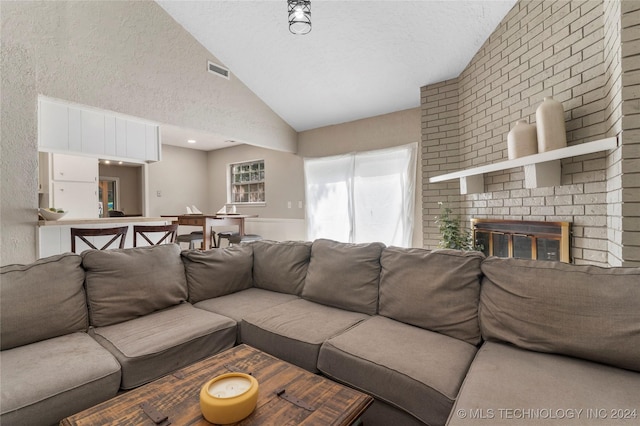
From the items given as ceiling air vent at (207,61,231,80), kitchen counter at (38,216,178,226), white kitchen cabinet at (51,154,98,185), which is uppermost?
ceiling air vent at (207,61,231,80)

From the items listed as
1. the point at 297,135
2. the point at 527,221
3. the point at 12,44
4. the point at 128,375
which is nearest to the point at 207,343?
the point at 128,375

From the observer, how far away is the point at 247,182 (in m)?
6.62

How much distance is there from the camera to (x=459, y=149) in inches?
144

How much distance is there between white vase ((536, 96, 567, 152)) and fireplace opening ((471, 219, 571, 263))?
567mm

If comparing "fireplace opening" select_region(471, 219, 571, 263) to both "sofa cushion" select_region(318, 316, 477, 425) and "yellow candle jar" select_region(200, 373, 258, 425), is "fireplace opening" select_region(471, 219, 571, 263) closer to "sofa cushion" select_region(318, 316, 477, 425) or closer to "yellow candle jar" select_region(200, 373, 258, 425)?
"sofa cushion" select_region(318, 316, 477, 425)

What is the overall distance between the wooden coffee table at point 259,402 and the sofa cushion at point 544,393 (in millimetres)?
369

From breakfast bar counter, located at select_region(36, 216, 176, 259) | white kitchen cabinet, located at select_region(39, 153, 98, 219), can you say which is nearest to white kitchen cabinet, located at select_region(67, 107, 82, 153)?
breakfast bar counter, located at select_region(36, 216, 176, 259)

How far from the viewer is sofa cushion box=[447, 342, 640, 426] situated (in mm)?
950

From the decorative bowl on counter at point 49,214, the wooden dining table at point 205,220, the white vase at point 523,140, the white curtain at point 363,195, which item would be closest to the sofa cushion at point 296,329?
the white vase at point 523,140

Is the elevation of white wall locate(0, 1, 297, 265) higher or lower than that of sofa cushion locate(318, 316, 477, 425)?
higher

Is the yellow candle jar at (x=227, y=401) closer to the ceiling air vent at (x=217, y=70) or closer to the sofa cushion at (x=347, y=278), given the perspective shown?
the sofa cushion at (x=347, y=278)

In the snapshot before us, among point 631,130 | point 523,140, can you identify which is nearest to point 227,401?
point 631,130

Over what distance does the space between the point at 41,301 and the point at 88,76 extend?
2.49 metres

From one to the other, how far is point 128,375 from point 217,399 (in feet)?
2.58
